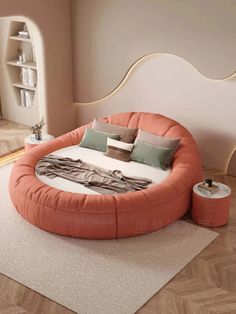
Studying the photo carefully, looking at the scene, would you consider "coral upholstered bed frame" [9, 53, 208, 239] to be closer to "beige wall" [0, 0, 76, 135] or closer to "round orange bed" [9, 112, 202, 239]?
"round orange bed" [9, 112, 202, 239]

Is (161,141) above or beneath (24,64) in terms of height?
beneath

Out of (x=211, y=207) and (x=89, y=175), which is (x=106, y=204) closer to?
(x=89, y=175)

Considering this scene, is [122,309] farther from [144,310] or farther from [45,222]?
[45,222]

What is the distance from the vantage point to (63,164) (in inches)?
188

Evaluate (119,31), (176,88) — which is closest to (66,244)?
(176,88)

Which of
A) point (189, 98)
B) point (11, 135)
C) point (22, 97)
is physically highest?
point (189, 98)

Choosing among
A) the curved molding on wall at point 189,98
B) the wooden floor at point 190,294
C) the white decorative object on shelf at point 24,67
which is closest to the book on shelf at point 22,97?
the white decorative object on shelf at point 24,67

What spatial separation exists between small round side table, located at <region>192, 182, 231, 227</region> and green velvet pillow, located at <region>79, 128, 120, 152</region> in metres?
1.31

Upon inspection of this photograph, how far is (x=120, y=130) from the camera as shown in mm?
5227

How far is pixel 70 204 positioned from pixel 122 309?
108 centimetres

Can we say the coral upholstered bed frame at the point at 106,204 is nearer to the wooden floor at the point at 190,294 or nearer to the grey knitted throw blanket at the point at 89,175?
the grey knitted throw blanket at the point at 89,175

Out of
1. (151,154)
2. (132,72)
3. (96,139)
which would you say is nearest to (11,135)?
(96,139)

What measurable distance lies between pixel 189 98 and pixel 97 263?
8.32 feet

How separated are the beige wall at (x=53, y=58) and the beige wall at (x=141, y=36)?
0.15 m
